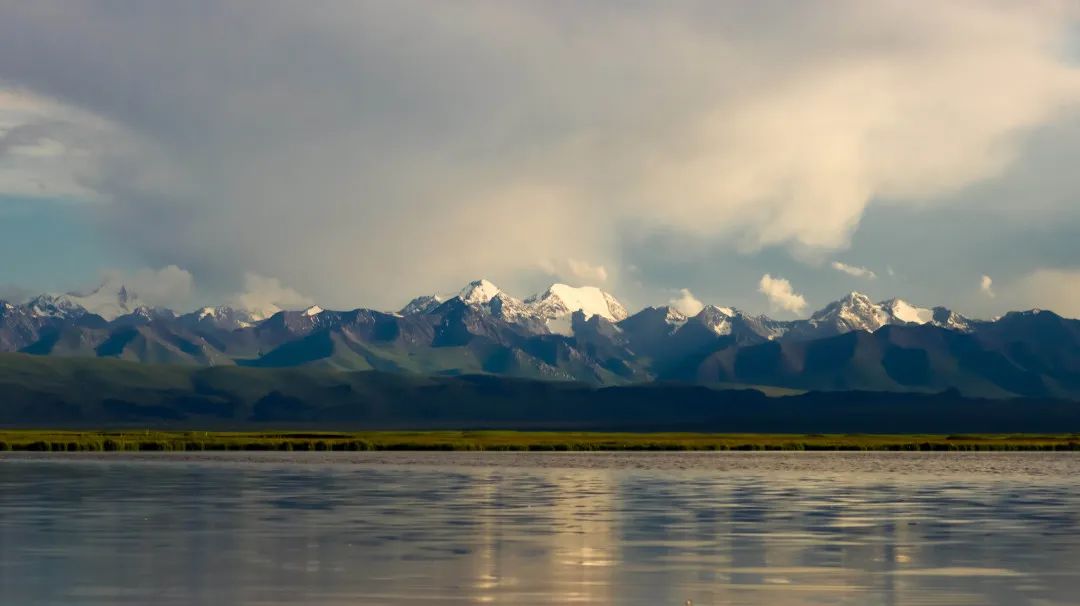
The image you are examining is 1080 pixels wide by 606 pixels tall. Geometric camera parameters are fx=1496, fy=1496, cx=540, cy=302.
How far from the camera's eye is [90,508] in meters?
63.2

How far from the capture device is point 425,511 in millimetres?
62906

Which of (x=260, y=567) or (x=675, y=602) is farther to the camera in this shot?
(x=260, y=567)

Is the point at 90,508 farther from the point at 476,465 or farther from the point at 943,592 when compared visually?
the point at 476,465

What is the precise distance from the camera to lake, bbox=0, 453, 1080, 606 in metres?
36.1

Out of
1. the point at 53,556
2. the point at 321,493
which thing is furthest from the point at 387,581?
the point at 321,493

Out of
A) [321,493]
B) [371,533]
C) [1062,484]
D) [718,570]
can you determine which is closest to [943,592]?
[718,570]

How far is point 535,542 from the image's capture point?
48.7m

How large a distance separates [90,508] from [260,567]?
987 inches

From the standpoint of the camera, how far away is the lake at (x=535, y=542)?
118 ft

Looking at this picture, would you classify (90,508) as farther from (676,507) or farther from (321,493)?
(676,507)

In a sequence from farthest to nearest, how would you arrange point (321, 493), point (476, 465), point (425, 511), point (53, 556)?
point (476, 465)
point (321, 493)
point (425, 511)
point (53, 556)

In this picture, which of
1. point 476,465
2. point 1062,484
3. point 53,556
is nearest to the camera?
point 53,556

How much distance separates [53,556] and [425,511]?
21.8m

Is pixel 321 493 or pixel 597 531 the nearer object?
pixel 597 531
